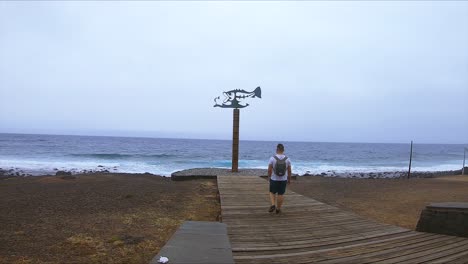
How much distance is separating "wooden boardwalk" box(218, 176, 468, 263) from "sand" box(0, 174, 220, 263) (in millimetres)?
1549

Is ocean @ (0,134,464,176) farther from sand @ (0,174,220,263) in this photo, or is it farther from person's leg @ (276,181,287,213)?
person's leg @ (276,181,287,213)

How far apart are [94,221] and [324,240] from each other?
5328mm

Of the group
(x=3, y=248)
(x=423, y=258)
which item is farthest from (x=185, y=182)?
(x=423, y=258)

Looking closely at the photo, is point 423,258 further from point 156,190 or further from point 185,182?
point 185,182

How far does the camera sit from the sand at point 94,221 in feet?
20.3

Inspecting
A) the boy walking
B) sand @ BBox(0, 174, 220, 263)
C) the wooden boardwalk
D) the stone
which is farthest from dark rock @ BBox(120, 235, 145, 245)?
the stone

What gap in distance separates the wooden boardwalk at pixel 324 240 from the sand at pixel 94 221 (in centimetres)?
155

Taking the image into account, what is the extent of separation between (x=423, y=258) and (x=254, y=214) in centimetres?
388

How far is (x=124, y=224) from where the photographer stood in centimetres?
844

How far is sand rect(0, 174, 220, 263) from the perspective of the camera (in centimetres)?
618

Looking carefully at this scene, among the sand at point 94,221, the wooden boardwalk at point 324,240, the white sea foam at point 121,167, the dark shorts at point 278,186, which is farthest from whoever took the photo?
the white sea foam at point 121,167

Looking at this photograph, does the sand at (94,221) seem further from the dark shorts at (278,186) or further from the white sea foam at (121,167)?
the white sea foam at (121,167)

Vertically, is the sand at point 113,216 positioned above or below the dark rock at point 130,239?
below


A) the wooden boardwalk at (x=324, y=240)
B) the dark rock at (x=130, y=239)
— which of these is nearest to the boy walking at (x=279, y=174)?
the wooden boardwalk at (x=324, y=240)
